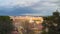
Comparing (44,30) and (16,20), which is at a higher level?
(16,20)

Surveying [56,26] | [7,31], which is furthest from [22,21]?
[56,26]

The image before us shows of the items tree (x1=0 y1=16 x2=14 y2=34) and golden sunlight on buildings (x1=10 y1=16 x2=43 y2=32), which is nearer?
tree (x1=0 y1=16 x2=14 y2=34)

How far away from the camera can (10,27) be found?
162 inches

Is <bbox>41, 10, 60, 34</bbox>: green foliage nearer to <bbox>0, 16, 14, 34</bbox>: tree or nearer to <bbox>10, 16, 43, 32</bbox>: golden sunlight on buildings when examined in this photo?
<bbox>10, 16, 43, 32</bbox>: golden sunlight on buildings

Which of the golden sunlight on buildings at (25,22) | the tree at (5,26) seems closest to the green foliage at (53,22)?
the golden sunlight on buildings at (25,22)

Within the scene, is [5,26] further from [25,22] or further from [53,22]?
[53,22]

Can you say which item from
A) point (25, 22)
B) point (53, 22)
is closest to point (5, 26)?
point (25, 22)

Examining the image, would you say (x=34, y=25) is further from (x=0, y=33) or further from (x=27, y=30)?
(x=0, y=33)

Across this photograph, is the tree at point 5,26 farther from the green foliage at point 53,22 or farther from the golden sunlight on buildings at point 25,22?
the green foliage at point 53,22

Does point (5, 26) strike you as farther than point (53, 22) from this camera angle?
No

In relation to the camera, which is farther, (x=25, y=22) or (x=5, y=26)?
(x=25, y=22)

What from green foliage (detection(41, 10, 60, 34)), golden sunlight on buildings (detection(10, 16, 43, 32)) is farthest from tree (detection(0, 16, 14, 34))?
green foliage (detection(41, 10, 60, 34))

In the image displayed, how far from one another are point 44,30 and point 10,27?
2.51 feet

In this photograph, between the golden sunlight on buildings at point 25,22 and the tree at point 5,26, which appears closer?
the tree at point 5,26
